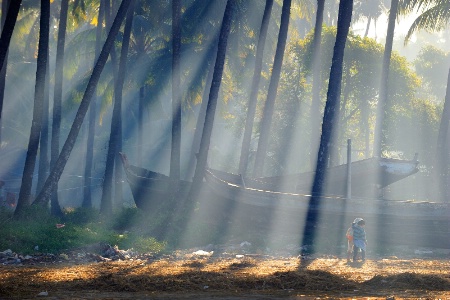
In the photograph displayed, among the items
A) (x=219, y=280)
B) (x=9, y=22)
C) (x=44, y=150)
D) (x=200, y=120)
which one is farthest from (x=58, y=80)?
(x=219, y=280)

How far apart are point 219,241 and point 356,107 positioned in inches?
1073

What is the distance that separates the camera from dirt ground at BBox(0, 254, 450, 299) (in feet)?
47.0

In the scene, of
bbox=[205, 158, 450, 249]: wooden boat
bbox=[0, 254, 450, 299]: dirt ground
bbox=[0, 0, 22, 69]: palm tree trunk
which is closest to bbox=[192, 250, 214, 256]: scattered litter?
bbox=[0, 254, 450, 299]: dirt ground

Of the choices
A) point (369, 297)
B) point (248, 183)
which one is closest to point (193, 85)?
point (248, 183)

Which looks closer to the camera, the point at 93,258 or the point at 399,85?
the point at 93,258

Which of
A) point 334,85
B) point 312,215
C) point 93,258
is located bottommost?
point 93,258

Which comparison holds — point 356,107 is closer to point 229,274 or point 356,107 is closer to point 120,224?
point 120,224

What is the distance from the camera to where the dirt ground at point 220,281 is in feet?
47.0

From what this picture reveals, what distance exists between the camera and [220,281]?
15.7m

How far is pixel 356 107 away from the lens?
166 feet

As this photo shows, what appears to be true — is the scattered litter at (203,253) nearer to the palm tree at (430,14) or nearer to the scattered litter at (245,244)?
the scattered litter at (245,244)

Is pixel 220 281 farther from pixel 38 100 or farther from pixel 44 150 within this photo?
pixel 44 150

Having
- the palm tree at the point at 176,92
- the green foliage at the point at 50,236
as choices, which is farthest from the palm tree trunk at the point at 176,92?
the green foliage at the point at 50,236

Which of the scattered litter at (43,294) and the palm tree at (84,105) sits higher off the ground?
the palm tree at (84,105)
